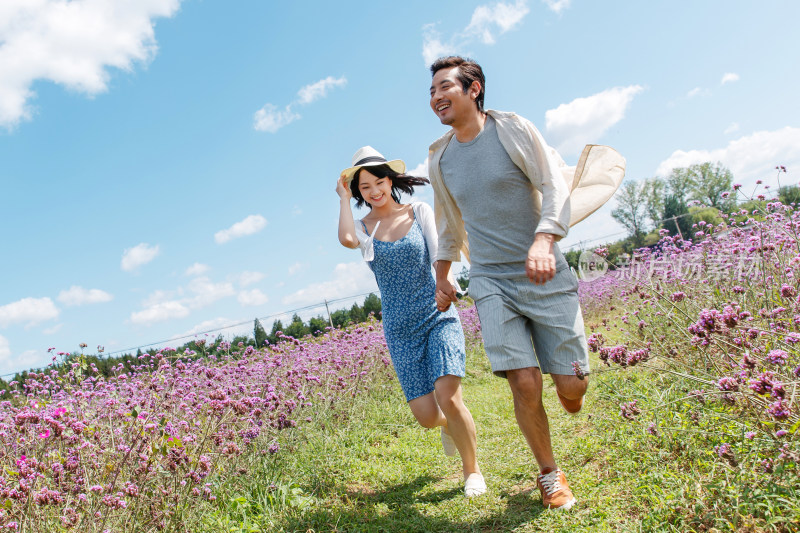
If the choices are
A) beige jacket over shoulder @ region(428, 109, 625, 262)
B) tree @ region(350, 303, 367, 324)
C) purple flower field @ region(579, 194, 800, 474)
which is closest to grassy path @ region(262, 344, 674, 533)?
purple flower field @ region(579, 194, 800, 474)

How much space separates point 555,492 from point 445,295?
1189 millimetres

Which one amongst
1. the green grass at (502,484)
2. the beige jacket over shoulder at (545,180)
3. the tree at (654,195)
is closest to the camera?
the green grass at (502,484)

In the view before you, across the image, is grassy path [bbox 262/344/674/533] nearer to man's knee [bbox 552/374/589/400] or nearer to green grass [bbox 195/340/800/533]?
green grass [bbox 195/340/800/533]

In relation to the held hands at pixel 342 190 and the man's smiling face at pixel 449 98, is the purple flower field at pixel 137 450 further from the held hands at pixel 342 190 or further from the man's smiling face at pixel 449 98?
the man's smiling face at pixel 449 98

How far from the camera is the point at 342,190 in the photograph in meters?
4.09

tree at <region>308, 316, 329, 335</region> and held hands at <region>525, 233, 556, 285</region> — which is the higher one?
held hands at <region>525, 233, 556, 285</region>

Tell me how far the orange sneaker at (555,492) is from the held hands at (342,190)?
227cm

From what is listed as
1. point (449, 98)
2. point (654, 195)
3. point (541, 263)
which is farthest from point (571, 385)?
point (654, 195)

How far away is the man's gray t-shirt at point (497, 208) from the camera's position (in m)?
2.96

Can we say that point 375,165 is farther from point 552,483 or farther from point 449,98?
point 552,483

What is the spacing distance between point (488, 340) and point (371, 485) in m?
1.62

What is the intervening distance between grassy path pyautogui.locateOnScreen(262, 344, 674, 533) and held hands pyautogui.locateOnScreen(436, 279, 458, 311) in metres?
1.14

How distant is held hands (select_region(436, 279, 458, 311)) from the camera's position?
3283 millimetres

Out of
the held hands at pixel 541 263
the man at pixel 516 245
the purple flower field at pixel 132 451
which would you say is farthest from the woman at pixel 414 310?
the held hands at pixel 541 263
